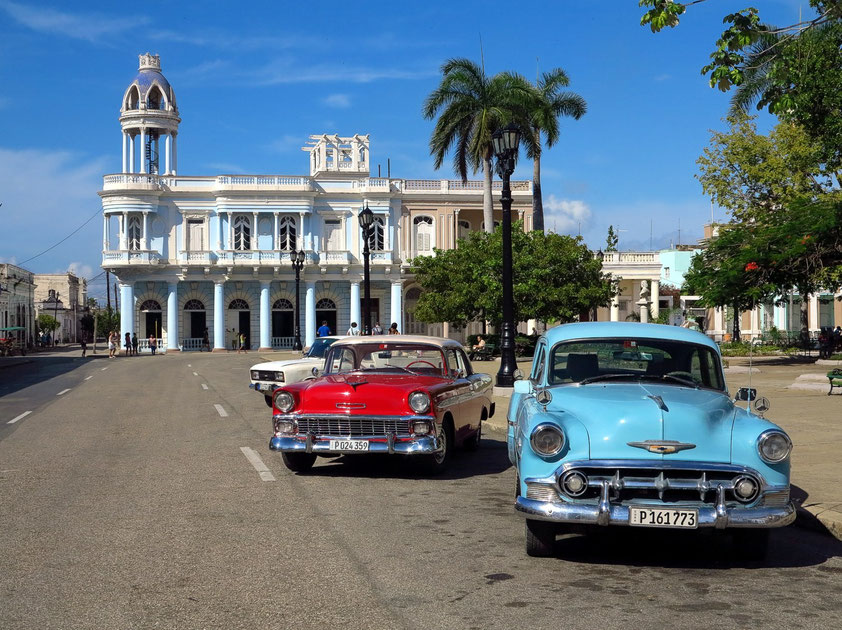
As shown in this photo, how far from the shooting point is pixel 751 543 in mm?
6703

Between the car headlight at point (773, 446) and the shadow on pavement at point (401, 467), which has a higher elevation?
the car headlight at point (773, 446)

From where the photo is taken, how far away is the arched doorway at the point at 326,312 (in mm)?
64562

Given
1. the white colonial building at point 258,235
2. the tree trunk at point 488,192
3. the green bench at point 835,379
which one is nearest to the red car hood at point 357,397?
the green bench at point 835,379

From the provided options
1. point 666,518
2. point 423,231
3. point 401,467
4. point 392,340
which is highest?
point 423,231

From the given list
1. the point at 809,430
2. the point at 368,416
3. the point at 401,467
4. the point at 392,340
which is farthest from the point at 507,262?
the point at 368,416

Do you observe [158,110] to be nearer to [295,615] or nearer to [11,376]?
[11,376]

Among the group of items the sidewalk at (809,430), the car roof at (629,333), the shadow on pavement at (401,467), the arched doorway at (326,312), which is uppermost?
the arched doorway at (326,312)

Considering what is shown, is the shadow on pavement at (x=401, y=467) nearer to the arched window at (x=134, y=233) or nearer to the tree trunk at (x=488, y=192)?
the tree trunk at (x=488, y=192)

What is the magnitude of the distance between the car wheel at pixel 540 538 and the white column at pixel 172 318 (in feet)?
185

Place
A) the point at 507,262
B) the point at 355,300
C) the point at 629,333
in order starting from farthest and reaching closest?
1. the point at 355,300
2. the point at 507,262
3. the point at 629,333

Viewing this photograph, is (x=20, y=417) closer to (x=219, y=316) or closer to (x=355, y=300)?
(x=219, y=316)

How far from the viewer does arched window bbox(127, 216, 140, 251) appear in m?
61.6

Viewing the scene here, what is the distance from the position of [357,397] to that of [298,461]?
1.17 meters

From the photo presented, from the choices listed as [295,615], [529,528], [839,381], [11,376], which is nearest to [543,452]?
[529,528]
